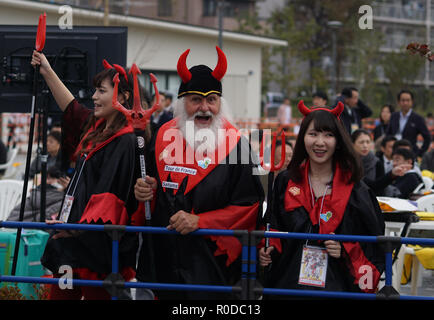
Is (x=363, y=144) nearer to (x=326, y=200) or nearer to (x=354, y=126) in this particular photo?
(x=354, y=126)

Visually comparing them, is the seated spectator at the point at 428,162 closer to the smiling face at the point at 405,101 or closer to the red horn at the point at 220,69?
the smiling face at the point at 405,101

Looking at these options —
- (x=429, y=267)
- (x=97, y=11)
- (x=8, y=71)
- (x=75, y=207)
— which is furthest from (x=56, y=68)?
(x=97, y=11)

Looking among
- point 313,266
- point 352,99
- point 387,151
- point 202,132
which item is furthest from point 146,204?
point 352,99

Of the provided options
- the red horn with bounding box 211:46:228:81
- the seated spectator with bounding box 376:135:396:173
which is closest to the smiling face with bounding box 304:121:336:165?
the red horn with bounding box 211:46:228:81

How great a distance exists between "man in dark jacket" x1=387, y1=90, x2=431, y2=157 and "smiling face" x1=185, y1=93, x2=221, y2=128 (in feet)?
19.4

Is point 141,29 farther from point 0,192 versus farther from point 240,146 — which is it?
point 240,146

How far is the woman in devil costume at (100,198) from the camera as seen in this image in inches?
156

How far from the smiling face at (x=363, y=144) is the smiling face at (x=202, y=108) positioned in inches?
143

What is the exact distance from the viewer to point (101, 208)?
12.9ft

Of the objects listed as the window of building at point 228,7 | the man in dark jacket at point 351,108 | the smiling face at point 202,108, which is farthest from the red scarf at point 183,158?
the window of building at point 228,7

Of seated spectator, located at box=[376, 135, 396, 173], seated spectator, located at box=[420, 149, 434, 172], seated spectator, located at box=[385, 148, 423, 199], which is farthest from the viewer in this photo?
seated spectator, located at box=[420, 149, 434, 172]

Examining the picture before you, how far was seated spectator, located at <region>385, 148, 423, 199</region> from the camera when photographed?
6.82 metres

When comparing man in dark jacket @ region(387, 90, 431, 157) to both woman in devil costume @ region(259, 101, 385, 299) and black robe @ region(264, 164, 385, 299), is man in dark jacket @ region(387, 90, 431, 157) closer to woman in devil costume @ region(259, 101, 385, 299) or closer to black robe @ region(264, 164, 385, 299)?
woman in devil costume @ region(259, 101, 385, 299)
